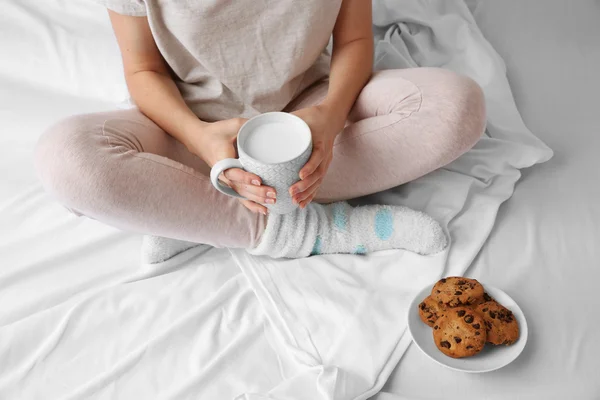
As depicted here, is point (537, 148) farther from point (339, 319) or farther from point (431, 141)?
point (339, 319)

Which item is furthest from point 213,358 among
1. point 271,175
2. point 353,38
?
point 353,38

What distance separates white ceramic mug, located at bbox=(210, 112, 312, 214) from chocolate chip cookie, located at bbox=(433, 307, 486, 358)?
281 millimetres

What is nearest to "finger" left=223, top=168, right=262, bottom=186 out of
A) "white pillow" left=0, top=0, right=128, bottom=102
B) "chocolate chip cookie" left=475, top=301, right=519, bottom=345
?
"chocolate chip cookie" left=475, top=301, right=519, bottom=345

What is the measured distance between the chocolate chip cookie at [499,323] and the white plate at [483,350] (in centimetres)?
1

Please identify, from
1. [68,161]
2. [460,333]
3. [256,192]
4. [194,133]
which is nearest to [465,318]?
[460,333]

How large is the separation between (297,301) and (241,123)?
0.28m

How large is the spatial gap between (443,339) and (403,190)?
32 cm

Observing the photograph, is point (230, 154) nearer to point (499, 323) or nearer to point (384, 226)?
point (384, 226)

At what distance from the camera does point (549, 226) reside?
1003mm

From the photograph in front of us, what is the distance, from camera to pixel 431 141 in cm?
94

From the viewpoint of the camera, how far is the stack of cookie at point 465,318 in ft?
2.64

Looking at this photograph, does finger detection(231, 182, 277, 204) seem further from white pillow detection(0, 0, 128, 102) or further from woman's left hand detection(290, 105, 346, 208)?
white pillow detection(0, 0, 128, 102)

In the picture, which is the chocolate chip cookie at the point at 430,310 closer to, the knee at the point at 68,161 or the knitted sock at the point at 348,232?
the knitted sock at the point at 348,232

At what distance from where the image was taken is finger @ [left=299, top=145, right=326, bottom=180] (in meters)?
0.76
